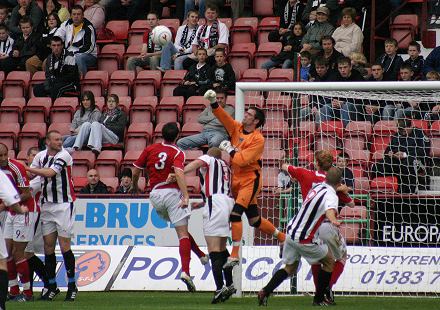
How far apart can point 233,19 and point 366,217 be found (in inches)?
272

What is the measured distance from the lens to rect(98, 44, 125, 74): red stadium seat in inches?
896

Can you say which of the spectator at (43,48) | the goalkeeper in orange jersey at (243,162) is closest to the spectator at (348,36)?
the spectator at (43,48)

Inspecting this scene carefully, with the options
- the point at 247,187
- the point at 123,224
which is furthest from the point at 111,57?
the point at 247,187

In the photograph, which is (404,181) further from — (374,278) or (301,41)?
(301,41)

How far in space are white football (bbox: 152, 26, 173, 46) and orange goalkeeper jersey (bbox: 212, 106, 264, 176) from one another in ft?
21.9

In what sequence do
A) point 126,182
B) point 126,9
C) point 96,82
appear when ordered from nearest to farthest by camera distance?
point 126,182 → point 96,82 → point 126,9

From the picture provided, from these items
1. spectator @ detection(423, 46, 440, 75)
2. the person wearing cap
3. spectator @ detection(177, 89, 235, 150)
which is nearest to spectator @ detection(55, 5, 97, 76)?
spectator @ detection(177, 89, 235, 150)

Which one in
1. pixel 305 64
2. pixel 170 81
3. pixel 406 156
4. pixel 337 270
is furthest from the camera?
pixel 170 81

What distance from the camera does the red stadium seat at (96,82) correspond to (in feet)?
72.4

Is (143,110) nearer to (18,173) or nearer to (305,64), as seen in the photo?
(305,64)

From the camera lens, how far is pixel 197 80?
20703 millimetres

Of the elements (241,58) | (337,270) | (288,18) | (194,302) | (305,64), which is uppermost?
(288,18)

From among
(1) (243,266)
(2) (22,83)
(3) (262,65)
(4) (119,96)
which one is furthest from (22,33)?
(1) (243,266)

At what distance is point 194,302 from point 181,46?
8.52m
